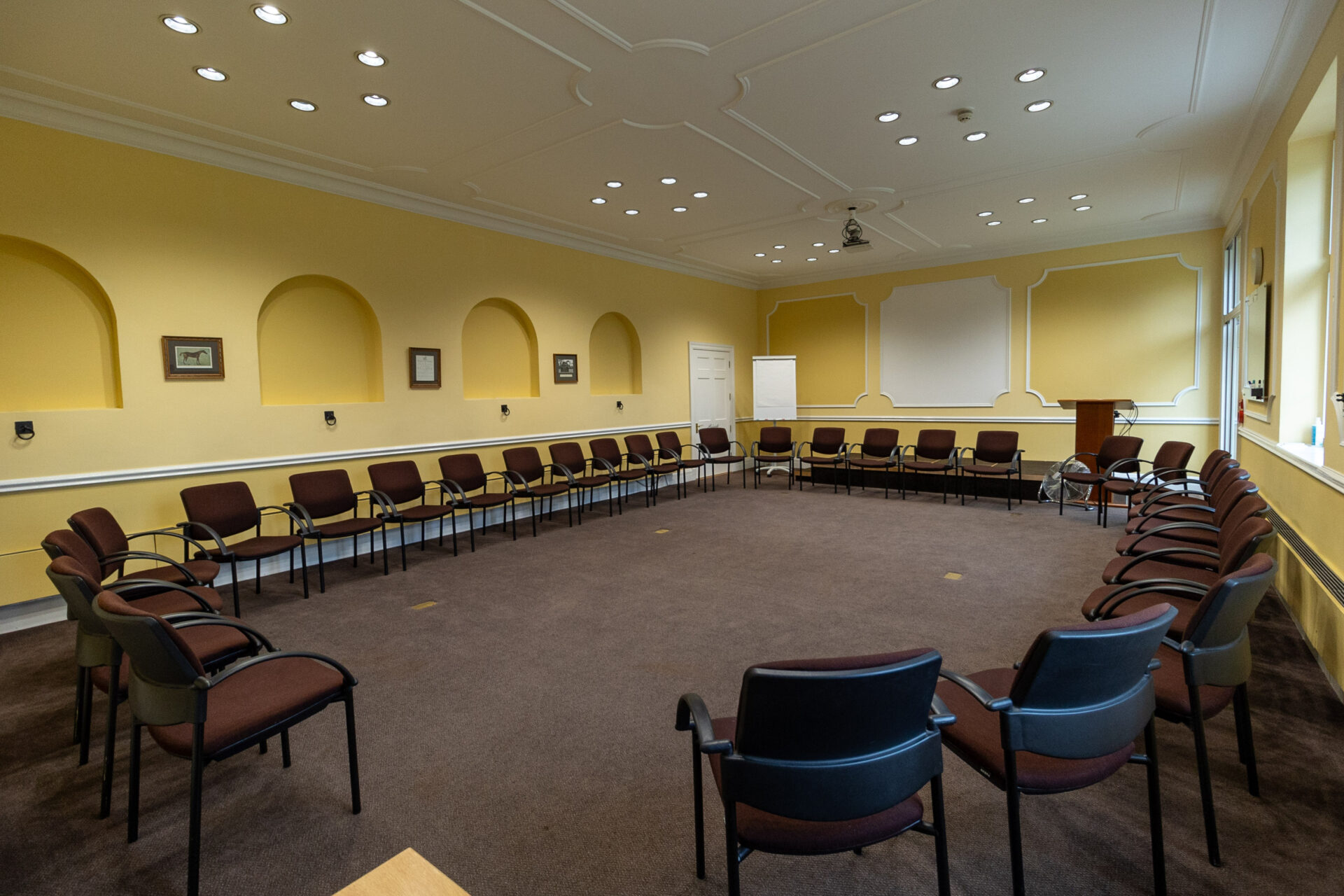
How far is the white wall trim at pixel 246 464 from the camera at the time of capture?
4070mm

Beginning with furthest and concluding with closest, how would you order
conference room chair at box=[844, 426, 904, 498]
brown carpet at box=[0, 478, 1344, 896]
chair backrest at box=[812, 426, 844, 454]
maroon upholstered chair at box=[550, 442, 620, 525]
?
chair backrest at box=[812, 426, 844, 454] → conference room chair at box=[844, 426, 904, 498] → maroon upholstered chair at box=[550, 442, 620, 525] → brown carpet at box=[0, 478, 1344, 896]

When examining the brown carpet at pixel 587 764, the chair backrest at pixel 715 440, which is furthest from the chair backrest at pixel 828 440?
the brown carpet at pixel 587 764

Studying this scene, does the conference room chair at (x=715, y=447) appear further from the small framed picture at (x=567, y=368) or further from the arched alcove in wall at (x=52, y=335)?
the arched alcove in wall at (x=52, y=335)

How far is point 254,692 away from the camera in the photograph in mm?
2020

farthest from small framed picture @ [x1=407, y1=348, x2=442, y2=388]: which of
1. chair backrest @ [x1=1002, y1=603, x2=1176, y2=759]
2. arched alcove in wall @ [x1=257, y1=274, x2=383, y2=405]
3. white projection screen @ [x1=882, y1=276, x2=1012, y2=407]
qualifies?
white projection screen @ [x1=882, y1=276, x2=1012, y2=407]

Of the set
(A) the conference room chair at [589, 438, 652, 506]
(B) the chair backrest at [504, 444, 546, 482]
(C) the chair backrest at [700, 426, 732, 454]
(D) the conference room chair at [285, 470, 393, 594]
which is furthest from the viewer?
(C) the chair backrest at [700, 426, 732, 454]

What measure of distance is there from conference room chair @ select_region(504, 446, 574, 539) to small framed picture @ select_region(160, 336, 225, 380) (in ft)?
8.04

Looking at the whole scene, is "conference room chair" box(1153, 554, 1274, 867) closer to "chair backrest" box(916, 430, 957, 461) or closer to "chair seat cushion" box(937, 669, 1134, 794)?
"chair seat cushion" box(937, 669, 1134, 794)

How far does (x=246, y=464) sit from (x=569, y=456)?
3074 mm

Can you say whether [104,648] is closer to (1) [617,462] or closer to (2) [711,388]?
(1) [617,462]

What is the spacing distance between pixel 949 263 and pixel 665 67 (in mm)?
6773

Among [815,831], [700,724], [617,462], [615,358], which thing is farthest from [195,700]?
[615,358]

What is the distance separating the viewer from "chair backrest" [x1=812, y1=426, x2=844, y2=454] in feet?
29.1

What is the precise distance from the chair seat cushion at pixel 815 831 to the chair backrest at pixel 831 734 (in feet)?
0.24
